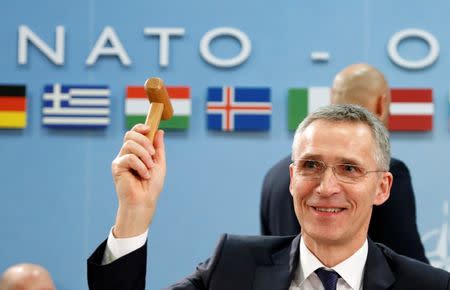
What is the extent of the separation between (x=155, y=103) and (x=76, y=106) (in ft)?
9.31

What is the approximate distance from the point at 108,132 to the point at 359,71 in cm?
185

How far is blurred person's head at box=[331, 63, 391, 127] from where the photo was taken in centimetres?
333

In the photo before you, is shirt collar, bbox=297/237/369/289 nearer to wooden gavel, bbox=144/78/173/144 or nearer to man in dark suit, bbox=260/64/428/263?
wooden gavel, bbox=144/78/173/144

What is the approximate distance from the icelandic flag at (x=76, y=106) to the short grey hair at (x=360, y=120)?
265 cm

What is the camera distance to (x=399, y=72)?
15.6 ft

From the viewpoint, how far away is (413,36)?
4.75 m

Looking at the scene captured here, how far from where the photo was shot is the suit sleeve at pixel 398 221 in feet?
9.47

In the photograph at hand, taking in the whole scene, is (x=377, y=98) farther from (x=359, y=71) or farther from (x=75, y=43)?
(x=75, y=43)

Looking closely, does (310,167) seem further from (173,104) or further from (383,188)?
(173,104)

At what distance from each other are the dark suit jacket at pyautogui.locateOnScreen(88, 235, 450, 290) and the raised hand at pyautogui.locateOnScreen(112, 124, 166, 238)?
0.86 feet

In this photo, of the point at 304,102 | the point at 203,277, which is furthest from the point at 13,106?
the point at 203,277

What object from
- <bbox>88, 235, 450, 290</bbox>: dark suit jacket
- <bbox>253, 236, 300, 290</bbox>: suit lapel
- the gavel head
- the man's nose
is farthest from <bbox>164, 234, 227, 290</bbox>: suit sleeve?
the gavel head

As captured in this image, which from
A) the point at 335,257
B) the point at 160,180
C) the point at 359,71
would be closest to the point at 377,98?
the point at 359,71

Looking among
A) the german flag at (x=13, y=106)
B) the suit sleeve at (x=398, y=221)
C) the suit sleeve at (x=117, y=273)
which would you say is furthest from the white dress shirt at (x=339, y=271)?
the german flag at (x=13, y=106)
